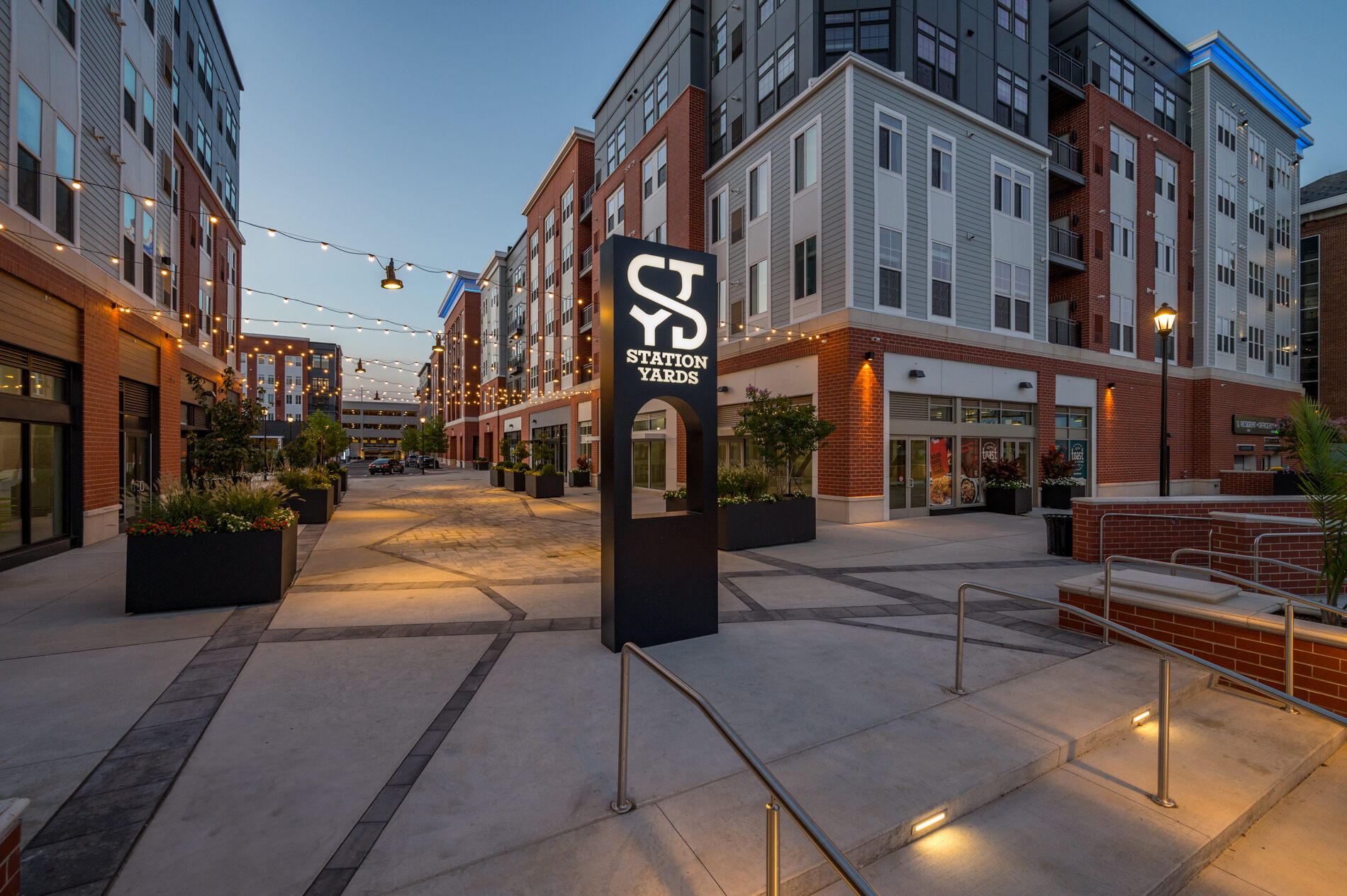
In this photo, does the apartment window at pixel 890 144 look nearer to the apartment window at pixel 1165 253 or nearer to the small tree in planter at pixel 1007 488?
the small tree in planter at pixel 1007 488

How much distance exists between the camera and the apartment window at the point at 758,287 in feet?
61.2

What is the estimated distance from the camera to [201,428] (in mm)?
22250

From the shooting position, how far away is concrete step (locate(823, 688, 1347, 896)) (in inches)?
106

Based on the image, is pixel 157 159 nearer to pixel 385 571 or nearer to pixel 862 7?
pixel 385 571

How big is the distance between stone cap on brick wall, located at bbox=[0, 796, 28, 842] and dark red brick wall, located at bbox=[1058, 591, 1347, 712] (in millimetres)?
7216

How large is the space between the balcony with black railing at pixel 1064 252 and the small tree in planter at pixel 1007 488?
8.12m

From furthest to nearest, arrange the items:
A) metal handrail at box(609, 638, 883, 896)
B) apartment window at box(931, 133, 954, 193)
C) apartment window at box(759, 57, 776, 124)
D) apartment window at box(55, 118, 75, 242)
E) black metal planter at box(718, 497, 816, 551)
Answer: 1. apartment window at box(759, 57, 776, 124)
2. apartment window at box(931, 133, 954, 193)
3. black metal planter at box(718, 497, 816, 551)
4. apartment window at box(55, 118, 75, 242)
5. metal handrail at box(609, 638, 883, 896)

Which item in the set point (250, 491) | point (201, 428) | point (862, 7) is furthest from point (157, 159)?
point (862, 7)

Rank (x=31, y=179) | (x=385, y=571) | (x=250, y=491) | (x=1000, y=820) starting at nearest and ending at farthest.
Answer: (x=1000, y=820)
(x=250, y=491)
(x=385, y=571)
(x=31, y=179)

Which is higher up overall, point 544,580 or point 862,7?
point 862,7

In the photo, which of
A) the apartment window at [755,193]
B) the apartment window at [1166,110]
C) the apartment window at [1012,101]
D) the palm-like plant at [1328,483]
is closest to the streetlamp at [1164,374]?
the palm-like plant at [1328,483]

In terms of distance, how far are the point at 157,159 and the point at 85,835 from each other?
21585mm

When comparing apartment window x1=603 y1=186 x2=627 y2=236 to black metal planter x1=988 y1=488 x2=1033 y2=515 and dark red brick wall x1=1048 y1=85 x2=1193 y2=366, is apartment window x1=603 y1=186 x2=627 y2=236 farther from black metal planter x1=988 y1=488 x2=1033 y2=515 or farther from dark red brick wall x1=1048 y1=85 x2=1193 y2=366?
black metal planter x1=988 y1=488 x2=1033 y2=515

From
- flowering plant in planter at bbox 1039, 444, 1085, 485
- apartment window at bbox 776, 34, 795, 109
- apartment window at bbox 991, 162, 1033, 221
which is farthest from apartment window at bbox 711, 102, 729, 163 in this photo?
flowering plant in planter at bbox 1039, 444, 1085, 485
